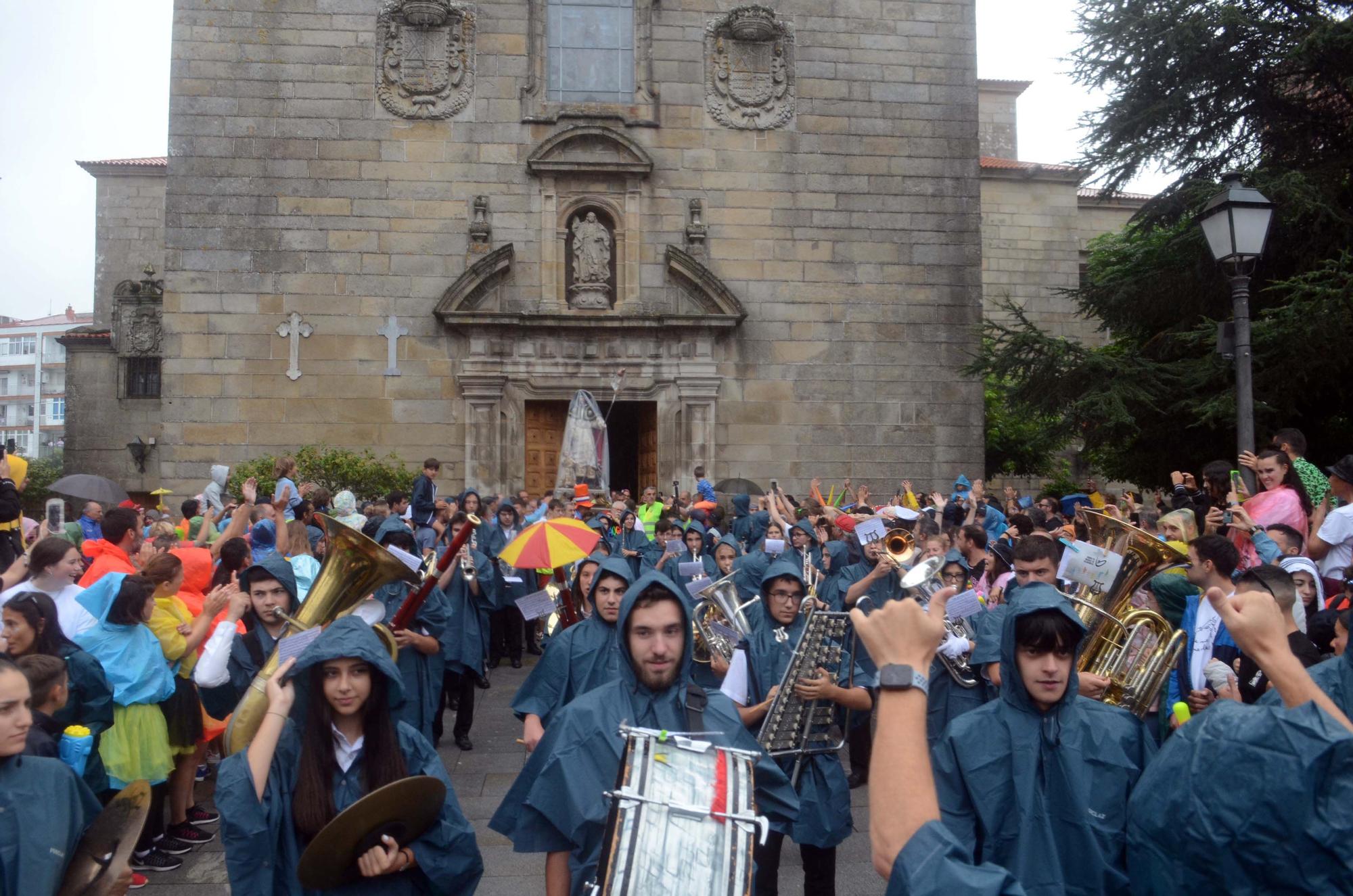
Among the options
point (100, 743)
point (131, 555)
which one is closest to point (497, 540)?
point (131, 555)

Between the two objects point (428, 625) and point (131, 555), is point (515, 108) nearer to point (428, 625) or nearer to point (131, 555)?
point (131, 555)

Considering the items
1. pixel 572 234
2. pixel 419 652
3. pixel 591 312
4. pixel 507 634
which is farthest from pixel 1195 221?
pixel 419 652

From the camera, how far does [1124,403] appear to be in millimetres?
16906

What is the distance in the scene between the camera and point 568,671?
18.4 feet

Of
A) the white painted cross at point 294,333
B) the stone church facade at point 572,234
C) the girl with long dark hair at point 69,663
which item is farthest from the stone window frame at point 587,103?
the girl with long dark hair at point 69,663

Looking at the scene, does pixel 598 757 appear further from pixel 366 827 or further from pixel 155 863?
pixel 155 863

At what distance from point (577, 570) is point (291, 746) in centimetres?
475

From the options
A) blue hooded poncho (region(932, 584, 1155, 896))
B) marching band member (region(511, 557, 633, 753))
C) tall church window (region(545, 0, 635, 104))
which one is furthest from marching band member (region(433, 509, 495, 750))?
tall church window (region(545, 0, 635, 104))

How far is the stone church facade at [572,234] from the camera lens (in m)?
19.4

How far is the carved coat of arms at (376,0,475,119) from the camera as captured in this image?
64.9ft

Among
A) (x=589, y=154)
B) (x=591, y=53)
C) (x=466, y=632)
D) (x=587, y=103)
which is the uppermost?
(x=591, y=53)

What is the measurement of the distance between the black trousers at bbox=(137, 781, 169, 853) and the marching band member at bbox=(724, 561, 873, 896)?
3.72 metres

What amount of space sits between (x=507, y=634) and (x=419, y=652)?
237 inches

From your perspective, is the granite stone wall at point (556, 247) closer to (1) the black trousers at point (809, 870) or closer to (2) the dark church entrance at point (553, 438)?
(2) the dark church entrance at point (553, 438)
